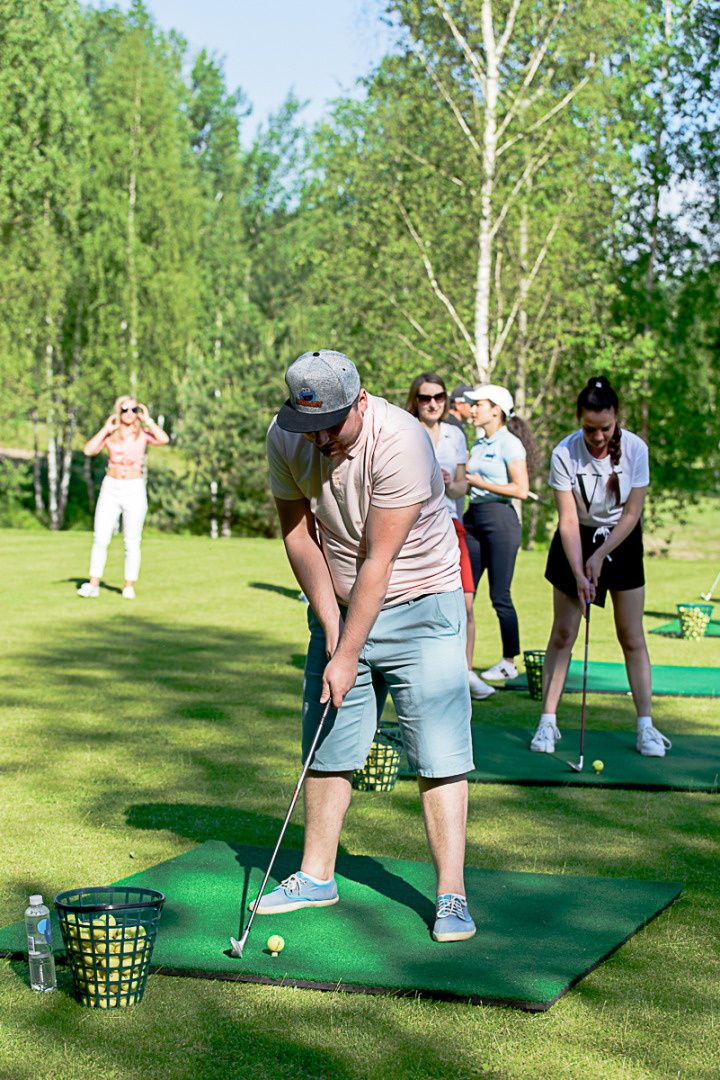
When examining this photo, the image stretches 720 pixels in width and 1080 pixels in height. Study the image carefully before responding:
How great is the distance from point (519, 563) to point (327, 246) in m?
14.4

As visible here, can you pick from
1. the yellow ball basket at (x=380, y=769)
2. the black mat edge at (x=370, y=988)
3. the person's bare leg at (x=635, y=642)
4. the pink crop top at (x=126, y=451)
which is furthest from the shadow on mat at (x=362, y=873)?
the pink crop top at (x=126, y=451)

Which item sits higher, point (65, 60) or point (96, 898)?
point (65, 60)

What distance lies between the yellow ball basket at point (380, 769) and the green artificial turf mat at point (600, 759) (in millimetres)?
306

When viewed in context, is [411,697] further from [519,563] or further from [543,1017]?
[519,563]

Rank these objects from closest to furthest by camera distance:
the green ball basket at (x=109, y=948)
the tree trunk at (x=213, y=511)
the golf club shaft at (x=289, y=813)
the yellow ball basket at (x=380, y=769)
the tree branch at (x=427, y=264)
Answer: the green ball basket at (x=109, y=948) → the golf club shaft at (x=289, y=813) → the yellow ball basket at (x=380, y=769) → the tree branch at (x=427, y=264) → the tree trunk at (x=213, y=511)

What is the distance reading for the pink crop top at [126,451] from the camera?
11758 mm

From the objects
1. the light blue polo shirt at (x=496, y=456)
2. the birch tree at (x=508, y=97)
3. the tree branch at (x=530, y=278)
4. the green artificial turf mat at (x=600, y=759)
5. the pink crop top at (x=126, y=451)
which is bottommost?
the green artificial turf mat at (x=600, y=759)

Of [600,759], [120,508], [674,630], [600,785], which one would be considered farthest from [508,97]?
[600,785]

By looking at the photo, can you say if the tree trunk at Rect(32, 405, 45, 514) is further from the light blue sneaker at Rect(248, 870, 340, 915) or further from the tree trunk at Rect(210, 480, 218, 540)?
the light blue sneaker at Rect(248, 870, 340, 915)

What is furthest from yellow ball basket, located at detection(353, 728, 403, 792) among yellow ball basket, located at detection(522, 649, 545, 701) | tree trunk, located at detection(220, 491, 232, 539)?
tree trunk, located at detection(220, 491, 232, 539)

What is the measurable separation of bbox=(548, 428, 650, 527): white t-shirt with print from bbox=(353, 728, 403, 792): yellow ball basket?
170cm

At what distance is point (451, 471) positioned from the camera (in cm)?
718

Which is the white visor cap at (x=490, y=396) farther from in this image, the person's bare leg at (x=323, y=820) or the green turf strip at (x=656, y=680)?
the person's bare leg at (x=323, y=820)

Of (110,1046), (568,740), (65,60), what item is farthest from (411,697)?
(65,60)
